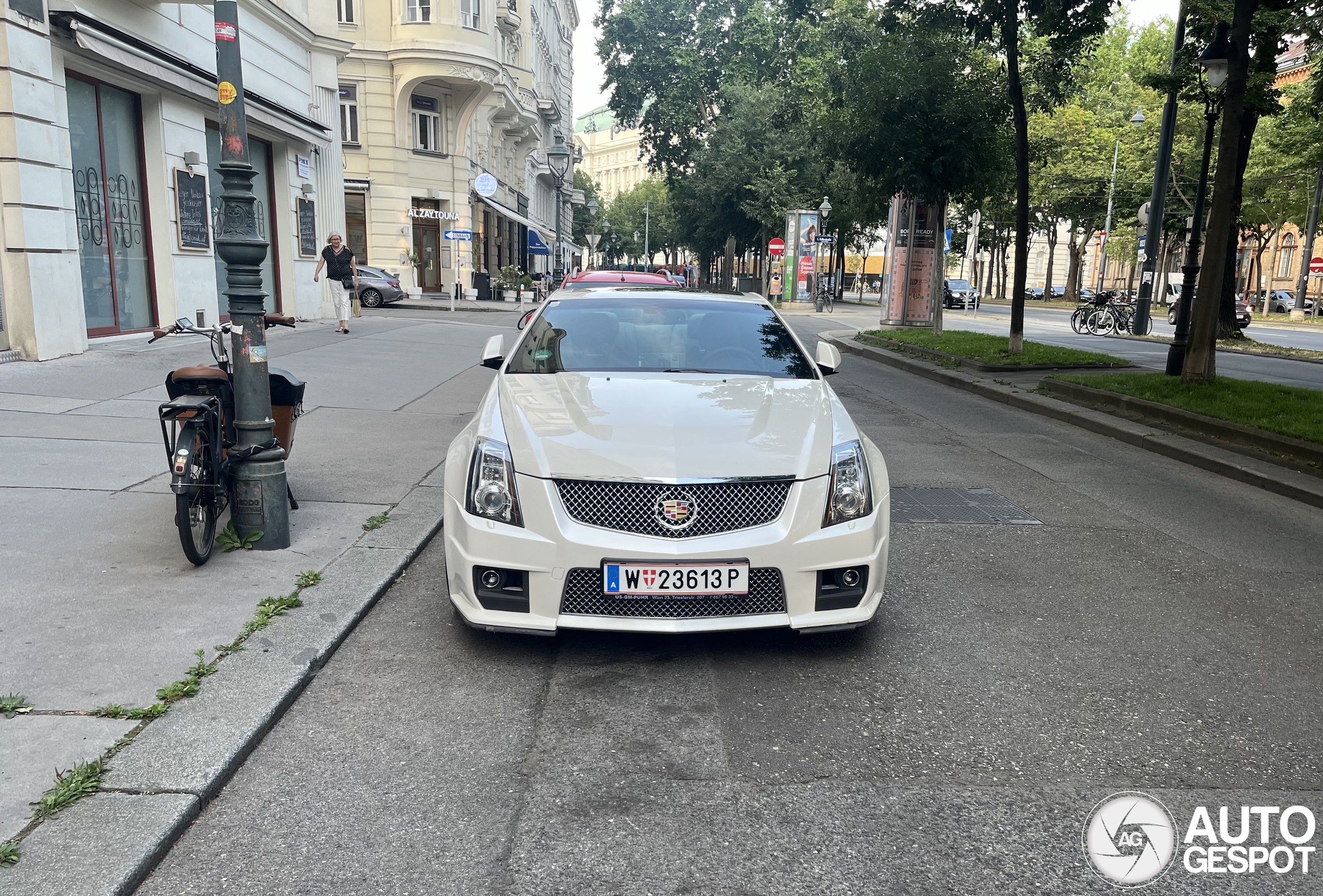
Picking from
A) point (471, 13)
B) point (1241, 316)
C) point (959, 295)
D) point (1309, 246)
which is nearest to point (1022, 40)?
point (1241, 316)

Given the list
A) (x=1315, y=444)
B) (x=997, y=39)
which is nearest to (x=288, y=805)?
(x=1315, y=444)

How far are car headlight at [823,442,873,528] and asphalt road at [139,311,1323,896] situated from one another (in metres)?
0.64

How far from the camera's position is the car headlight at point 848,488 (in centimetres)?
399

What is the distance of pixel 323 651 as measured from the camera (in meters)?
3.98

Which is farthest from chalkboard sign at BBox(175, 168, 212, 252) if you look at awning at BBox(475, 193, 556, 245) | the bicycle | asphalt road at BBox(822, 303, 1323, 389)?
awning at BBox(475, 193, 556, 245)

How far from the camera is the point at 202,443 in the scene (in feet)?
15.9

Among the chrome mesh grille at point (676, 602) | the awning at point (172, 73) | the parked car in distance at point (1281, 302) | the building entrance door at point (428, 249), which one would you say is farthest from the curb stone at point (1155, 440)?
the parked car in distance at point (1281, 302)

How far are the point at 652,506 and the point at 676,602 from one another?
0.39 m

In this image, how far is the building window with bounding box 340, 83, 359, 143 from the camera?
35594 mm

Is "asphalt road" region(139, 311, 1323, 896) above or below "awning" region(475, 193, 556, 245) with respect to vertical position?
below

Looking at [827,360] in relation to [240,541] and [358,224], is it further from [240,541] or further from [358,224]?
[358,224]

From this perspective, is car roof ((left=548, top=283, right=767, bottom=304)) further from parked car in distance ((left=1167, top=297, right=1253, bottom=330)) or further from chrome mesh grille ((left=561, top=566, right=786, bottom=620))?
parked car in distance ((left=1167, top=297, right=1253, bottom=330))

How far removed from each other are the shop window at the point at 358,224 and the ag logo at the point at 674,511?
1378 inches

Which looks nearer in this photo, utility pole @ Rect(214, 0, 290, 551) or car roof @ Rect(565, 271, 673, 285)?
utility pole @ Rect(214, 0, 290, 551)
